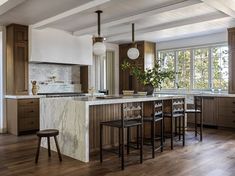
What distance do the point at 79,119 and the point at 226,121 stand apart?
13.5 feet

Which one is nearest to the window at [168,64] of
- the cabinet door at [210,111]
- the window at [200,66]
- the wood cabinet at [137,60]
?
the window at [200,66]

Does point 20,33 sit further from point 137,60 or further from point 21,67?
point 137,60

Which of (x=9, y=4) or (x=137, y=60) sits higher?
(x=9, y=4)

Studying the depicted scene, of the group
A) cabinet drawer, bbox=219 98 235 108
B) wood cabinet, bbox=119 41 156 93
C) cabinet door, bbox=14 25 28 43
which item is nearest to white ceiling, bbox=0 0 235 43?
cabinet door, bbox=14 25 28 43

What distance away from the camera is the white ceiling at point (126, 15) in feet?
14.3

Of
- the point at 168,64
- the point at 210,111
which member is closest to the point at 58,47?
the point at 168,64

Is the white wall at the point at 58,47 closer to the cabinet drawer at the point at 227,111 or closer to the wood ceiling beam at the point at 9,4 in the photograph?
the wood ceiling beam at the point at 9,4

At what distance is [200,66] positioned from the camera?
745 centimetres

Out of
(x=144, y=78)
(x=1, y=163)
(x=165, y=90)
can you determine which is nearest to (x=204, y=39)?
(x=165, y=90)

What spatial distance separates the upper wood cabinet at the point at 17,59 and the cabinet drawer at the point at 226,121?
477 centimetres

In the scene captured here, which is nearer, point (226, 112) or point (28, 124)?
point (28, 124)

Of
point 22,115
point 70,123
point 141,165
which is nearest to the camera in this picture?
point 141,165

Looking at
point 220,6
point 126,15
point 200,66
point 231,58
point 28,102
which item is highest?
point 126,15

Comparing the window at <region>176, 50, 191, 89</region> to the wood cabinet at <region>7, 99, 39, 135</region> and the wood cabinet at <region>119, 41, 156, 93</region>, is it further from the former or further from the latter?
the wood cabinet at <region>7, 99, 39, 135</region>
